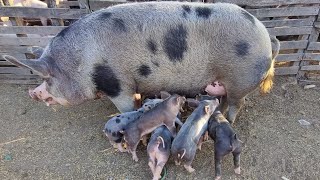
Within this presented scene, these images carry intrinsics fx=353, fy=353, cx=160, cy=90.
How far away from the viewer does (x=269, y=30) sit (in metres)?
5.02

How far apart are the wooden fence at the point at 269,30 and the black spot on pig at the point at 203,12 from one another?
88cm

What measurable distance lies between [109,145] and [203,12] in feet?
6.51

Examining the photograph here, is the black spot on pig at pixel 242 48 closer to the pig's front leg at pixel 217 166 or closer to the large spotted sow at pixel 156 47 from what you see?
the large spotted sow at pixel 156 47

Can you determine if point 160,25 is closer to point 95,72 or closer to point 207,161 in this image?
point 95,72

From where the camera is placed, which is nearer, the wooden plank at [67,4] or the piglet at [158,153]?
the piglet at [158,153]

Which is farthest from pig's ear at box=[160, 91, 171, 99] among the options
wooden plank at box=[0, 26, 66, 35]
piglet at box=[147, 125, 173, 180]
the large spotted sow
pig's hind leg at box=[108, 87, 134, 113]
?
wooden plank at box=[0, 26, 66, 35]

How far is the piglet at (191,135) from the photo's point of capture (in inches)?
144

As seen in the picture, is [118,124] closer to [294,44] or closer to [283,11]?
[283,11]

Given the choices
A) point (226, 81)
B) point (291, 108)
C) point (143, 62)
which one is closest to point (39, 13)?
point (143, 62)

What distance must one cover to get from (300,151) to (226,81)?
4.11 feet

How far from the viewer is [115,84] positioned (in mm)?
4031

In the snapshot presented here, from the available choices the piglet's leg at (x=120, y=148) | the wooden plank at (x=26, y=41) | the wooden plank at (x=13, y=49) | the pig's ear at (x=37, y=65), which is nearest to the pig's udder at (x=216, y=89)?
the piglet's leg at (x=120, y=148)

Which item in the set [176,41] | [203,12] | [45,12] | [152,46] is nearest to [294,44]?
[203,12]

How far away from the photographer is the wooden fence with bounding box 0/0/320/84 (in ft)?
15.8
